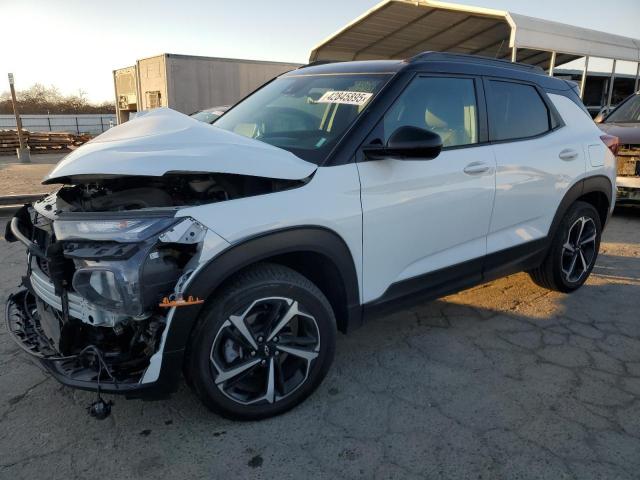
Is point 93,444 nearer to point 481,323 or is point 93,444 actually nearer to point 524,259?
point 481,323

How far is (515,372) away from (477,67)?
1.98 m

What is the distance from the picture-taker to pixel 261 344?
94.0 inches

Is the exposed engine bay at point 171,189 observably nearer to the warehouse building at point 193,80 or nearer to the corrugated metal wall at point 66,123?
the warehouse building at point 193,80

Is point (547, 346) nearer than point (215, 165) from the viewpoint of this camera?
No

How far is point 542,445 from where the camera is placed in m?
2.33

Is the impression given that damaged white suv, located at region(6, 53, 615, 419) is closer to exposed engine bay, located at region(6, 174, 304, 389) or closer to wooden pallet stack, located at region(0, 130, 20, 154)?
exposed engine bay, located at region(6, 174, 304, 389)

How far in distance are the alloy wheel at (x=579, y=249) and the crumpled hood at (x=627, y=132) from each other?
3085 mm

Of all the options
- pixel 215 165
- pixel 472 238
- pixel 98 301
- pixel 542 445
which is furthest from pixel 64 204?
pixel 542 445

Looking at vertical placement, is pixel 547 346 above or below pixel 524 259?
below

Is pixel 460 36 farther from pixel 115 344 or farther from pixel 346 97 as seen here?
pixel 115 344

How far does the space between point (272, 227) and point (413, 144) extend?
82 centimetres

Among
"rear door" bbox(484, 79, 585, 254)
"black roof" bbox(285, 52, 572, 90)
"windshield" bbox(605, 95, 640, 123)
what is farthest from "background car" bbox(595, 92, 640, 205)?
"black roof" bbox(285, 52, 572, 90)

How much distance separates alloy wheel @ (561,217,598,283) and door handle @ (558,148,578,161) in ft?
1.86

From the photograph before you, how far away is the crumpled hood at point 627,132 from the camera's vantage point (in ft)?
22.0
